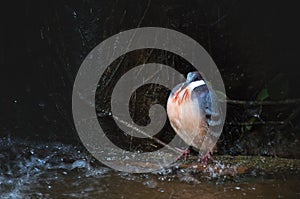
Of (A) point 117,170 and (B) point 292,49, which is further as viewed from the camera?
(B) point 292,49

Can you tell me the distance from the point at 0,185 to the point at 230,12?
2.28m

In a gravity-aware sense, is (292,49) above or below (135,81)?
above

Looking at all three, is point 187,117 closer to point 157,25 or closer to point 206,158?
point 206,158

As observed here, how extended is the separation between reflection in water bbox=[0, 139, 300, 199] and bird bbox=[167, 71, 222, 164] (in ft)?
0.87

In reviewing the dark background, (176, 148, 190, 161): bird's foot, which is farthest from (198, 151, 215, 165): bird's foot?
the dark background

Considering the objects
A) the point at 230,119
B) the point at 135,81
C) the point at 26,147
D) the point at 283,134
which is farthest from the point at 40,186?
the point at 283,134

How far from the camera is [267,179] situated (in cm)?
311

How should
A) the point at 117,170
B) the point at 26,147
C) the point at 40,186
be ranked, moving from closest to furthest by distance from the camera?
the point at 40,186 → the point at 117,170 → the point at 26,147

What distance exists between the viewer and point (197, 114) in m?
3.20

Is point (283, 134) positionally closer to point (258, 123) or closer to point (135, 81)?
point (258, 123)

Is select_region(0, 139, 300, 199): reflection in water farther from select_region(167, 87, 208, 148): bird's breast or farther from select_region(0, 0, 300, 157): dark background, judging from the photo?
select_region(0, 0, 300, 157): dark background

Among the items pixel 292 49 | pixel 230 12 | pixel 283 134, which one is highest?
pixel 230 12

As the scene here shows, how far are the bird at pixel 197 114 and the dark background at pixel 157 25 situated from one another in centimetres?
49

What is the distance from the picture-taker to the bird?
3.21 meters
